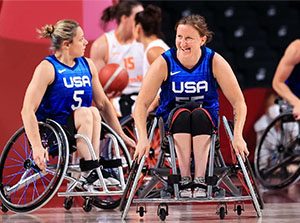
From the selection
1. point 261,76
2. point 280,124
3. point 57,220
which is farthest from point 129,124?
point 261,76

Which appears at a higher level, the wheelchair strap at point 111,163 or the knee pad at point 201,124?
the knee pad at point 201,124

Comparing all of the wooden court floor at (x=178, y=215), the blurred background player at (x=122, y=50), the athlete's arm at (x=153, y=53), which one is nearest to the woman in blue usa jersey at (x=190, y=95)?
the wooden court floor at (x=178, y=215)

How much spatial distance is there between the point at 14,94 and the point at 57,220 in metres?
2.02

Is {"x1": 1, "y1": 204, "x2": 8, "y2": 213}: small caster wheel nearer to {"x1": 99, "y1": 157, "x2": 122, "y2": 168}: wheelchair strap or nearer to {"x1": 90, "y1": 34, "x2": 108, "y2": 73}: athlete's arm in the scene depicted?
{"x1": 99, "y1": 157, "x2": 122, "y2": 168}: wheelchair strap

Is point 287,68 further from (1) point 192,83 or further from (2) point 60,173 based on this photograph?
(2) point 60,173

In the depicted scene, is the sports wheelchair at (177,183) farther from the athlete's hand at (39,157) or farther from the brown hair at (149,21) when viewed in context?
the brown hair at (149,21)

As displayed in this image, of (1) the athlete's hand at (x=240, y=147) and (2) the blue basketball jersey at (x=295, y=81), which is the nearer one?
(1) the athlete's hand at (x=240, y=147)

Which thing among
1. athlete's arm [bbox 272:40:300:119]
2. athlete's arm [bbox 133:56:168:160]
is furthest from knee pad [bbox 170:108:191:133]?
athlete's arm [bbox 272:40:300:119]

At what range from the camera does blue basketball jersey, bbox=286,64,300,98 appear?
722 cm

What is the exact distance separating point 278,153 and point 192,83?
8.53 ft

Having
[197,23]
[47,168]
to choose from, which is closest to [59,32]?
[47,168]

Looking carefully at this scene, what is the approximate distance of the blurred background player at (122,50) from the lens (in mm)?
7250

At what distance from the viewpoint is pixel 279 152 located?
24.6 ft

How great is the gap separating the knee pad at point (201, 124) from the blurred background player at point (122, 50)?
226 centimetres
